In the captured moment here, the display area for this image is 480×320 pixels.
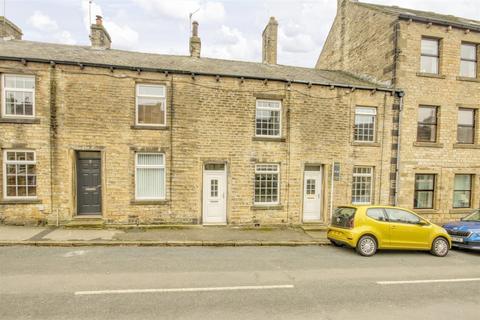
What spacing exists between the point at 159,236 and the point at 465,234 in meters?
10.5

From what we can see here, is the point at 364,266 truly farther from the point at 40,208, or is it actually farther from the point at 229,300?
the point at 40,208

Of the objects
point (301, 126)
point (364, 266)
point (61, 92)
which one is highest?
point (61, 92)

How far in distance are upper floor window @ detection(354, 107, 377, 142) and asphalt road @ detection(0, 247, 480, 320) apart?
610cm

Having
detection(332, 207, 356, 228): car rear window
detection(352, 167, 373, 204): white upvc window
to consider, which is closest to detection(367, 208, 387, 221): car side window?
detection(332, 207, 356, 228): car rear window

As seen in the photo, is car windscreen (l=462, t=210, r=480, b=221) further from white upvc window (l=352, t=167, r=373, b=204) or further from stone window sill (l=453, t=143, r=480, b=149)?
stone window sill (l=453, t=143, r=480, b=149)

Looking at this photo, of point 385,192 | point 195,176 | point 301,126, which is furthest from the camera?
point 385,192

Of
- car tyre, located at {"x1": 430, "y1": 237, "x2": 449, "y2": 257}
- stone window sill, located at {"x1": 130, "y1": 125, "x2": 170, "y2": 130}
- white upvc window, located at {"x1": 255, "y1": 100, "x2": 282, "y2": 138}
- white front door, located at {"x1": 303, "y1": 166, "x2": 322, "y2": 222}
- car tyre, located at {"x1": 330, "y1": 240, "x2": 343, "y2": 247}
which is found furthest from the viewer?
white front door, located at {"x1": 303, "y1": 166, "x2": 322, "y2": 222}

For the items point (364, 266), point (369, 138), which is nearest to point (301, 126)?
point (369, 138)

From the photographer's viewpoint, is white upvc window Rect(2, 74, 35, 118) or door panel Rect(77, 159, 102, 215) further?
door panel Rect(77, 159, 102, 215)

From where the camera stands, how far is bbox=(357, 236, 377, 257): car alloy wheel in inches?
333

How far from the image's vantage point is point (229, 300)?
515cm

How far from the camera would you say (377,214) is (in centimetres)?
881

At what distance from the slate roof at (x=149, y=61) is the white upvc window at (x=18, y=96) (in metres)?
0.76

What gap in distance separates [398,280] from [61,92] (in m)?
12.5
